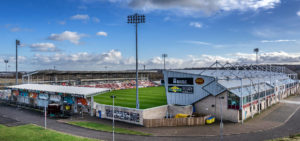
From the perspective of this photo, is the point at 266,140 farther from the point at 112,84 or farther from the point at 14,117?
the point at 112,84

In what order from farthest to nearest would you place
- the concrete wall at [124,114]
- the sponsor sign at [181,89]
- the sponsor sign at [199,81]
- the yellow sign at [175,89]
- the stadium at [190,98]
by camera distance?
the yellow sign at [175,89], the sponsor sign at [181,89], the sponsor sign at [199,81], the stadium at [190,98], the concrete wall at [124,114]

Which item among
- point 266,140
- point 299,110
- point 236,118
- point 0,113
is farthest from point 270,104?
point 0,113

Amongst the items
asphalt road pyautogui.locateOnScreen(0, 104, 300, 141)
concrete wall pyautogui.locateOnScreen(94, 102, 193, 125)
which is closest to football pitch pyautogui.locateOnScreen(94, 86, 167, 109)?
concrete wall pyautogui.locateOnScreen(94, 102, 193, 125)

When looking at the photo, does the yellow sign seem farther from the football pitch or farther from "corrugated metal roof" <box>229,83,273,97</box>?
→ "corrugated metal roof" <box>229,83,273,97</box>

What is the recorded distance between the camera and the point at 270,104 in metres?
46.0

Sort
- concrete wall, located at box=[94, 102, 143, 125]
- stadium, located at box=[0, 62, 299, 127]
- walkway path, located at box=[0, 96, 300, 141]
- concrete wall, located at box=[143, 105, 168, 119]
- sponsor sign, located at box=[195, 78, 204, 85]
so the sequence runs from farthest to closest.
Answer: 1. sponsor sign, located at box=[195, 78, 204, 85]
2. stadium, located at box=[0, 62, 299, 127]
3. concrete wall, located at box=[143, 105, 168, 119]
4. concrete wall, located at box=[94, 102, 143, 125]
5. walkway path, located at box=[0, 96, 300, 141]

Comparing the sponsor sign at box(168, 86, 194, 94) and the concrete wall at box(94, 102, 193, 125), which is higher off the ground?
the sponsor sign at box(168, 86, 194, 94)

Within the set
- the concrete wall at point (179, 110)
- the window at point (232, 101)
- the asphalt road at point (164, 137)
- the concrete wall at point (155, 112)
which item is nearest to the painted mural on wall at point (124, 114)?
the concrete wall at point (155, 112)

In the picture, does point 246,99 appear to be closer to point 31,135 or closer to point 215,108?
point 215,108

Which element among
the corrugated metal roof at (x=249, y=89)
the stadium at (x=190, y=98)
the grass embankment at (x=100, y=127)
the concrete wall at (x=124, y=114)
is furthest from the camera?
the corrugated metal roof at (x=249, y=89)

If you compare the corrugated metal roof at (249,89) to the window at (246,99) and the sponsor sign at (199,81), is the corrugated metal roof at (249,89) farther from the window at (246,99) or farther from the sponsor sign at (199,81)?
the sponsor sign at (199,81)

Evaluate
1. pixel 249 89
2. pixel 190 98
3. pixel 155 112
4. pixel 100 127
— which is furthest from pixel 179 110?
pixel 249 89

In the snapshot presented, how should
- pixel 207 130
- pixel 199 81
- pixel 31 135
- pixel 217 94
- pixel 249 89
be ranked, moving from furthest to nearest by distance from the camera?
pixel 249 89, pixel 199 81, pixel 217 94, pixel 207 130, pixel 31 135

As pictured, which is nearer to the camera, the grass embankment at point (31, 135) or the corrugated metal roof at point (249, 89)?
the grass embankment at point (31, 135)
